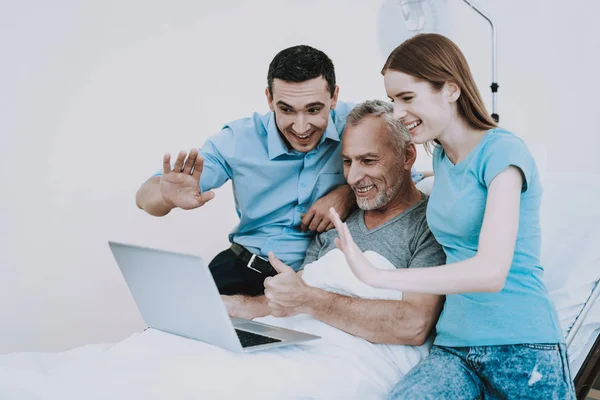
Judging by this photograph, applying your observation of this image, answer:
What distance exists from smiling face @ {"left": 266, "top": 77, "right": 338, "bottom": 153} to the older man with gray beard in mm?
139

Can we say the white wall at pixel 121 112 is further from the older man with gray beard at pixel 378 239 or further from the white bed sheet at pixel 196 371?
the white bed sheet at pixel 196 371

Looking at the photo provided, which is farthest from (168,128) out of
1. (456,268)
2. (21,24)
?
(456,268)

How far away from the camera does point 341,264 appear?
1797mm

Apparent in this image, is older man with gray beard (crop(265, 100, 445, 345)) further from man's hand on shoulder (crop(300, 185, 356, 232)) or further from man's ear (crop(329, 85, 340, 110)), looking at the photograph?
man's ear (crop(329, 85, 340, 110))

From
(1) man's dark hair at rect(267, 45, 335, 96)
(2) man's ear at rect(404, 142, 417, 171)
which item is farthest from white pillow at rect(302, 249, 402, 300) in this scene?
(1) man's dark hair at rect(267, 45, 335, 96)

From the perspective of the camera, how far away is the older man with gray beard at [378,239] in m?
1.64

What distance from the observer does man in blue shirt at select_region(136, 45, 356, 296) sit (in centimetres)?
210

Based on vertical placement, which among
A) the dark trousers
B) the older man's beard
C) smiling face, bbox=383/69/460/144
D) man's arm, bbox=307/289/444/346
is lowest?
the dark trousers

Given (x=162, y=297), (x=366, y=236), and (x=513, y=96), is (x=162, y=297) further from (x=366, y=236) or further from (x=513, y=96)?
(x=513, y=96)

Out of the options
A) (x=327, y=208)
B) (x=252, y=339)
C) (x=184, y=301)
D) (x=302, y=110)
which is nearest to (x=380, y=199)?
(x=327, y=208)

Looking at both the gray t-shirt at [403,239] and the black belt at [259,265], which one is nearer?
the gray t-shirt at [403,239]

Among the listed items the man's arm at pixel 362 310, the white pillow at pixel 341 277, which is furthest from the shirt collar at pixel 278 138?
the man's arm at pixel 362 310

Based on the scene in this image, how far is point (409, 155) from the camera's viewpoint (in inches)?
78.0

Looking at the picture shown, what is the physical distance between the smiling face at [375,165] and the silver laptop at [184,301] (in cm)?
49
